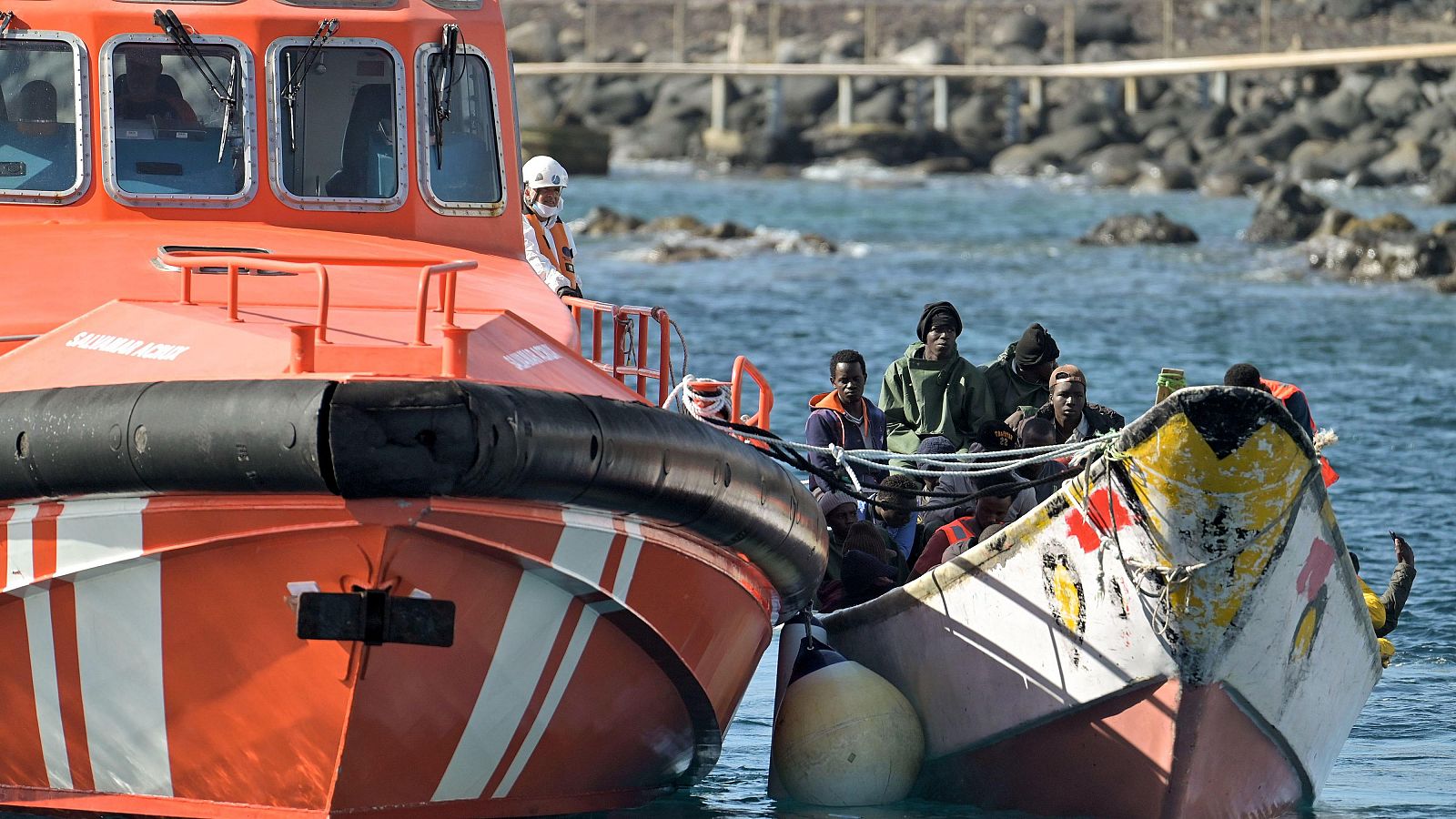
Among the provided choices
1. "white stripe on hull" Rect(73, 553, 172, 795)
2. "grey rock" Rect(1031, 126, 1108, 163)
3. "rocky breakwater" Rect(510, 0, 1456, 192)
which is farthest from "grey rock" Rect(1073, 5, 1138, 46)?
"white stripe on hull" Rect(73, 553, 172, 795)

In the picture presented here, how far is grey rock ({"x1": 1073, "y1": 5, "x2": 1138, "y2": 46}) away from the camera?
57.4 metres

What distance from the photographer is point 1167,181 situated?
140 ft

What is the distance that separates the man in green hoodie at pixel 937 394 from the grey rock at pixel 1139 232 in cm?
2371

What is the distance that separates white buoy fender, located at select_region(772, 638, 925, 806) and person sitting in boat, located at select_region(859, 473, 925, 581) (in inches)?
35.3

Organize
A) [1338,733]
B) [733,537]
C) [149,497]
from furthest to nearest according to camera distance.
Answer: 1. [1338,733]
2. [733,537]
3. [149,497]

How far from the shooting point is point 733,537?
609 centimetres

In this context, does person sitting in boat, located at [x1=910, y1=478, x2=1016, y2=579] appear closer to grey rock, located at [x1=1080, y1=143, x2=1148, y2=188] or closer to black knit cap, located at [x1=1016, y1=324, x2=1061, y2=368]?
black knit cap, located at [x1=1016, y1=324, x2=1061, y2=368]

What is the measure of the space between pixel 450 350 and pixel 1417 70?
46521 mm

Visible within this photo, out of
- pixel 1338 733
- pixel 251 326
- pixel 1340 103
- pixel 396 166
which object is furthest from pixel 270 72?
pixel 1340 103

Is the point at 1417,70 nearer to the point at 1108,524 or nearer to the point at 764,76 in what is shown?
the point at 764,76

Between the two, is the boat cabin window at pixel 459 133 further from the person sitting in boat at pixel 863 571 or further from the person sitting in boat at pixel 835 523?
the person sitting in boat at pixel 863 571

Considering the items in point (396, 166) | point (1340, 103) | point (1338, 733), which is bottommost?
point (1338, 733)

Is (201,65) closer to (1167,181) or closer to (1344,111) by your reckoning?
(1167,181)

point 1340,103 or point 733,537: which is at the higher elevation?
point 1340,103
